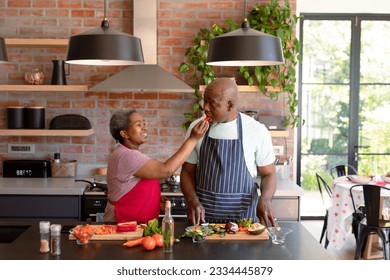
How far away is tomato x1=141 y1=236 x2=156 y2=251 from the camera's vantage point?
9.73ft

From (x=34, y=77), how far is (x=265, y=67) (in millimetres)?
2037

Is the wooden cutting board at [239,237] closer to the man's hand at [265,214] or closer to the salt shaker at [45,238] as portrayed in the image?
the man's hand at [265,214]

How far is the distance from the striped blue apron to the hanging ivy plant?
1959mm

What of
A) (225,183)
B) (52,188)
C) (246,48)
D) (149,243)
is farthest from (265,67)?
(149,243)

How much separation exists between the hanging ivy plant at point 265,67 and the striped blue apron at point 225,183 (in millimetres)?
1959

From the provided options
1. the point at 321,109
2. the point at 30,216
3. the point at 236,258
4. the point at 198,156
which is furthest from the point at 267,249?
the point at 321,109

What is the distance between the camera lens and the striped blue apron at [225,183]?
3.61 meters

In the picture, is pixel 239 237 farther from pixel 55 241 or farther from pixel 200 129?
pixel 55 241

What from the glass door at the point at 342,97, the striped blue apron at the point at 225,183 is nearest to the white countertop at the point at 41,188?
the striped blue apron at the point at 225,183

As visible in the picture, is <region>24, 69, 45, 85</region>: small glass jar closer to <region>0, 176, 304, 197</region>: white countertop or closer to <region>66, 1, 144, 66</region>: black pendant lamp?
<region>0, 176, 304, 197</region>: white countertop

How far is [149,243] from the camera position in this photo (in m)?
2.97

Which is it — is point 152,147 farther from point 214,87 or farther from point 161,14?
point 214,87

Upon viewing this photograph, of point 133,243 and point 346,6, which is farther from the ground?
point 346,6

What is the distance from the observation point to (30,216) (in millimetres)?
5203
